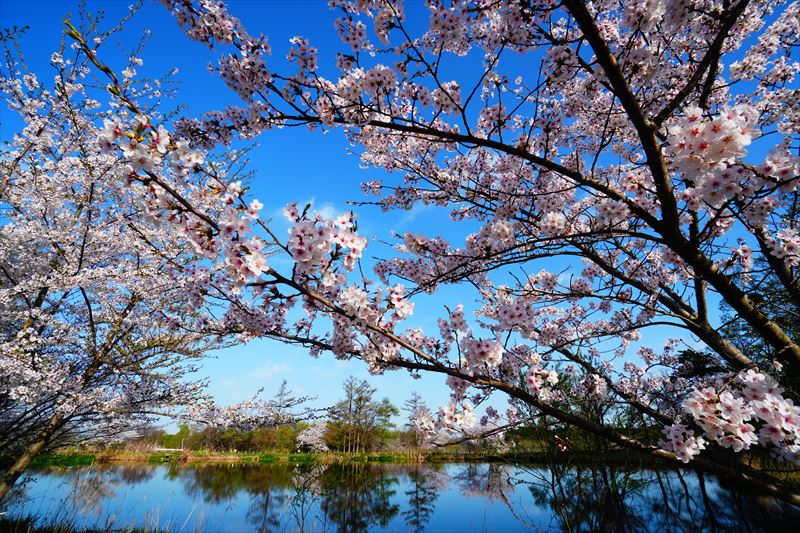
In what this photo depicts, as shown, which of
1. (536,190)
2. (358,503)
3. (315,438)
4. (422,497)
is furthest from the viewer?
(315,438)

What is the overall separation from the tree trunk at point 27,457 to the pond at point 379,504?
1587 millimetres

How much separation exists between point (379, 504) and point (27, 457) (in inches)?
408

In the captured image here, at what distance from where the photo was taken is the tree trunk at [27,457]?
454 centimetres

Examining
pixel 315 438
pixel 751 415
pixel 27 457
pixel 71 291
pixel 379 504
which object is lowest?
pixel 379 504

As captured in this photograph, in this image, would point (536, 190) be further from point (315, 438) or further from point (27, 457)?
point (315, 438)

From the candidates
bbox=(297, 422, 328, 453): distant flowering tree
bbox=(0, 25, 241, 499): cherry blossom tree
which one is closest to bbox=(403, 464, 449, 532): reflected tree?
bbox=(0, 25, 241, 499): cherry blossom tree

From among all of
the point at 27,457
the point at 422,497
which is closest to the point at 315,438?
the point at 422,497

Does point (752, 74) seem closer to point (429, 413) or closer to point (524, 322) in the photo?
point (524, 322)

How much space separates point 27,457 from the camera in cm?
466

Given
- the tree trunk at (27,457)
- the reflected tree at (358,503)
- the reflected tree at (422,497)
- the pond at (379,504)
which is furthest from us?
the reflected tree at (422,497)

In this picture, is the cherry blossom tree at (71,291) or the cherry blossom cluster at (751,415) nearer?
the cherry blossom cluster at (751,415)

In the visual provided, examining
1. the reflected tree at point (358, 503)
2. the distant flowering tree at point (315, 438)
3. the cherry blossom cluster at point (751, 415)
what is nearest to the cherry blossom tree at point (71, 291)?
the cherry blossom cluster at point (751, 415)

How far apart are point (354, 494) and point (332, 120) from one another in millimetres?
14704

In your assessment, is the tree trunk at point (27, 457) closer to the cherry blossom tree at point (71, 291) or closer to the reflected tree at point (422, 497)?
the cherry blossom tree at point (71, 291)
